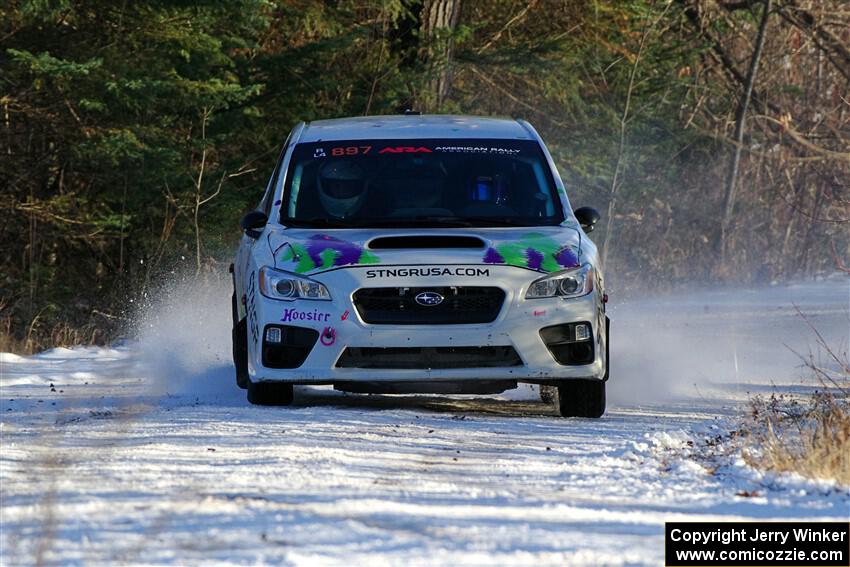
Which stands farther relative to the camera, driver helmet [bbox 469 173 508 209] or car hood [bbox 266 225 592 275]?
driver helmet [bbox 469 173 508 209]

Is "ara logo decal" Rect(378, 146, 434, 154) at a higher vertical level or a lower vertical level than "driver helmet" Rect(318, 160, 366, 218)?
higher

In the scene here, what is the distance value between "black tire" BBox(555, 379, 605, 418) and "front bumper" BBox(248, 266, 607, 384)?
23 cm

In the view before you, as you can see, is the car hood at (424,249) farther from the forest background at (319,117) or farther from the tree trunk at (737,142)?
the tree trunk at (737,142)

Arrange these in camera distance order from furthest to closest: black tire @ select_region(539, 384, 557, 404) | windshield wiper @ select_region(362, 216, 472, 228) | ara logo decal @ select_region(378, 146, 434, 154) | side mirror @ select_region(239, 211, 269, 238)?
black tire @ select_region(539, 384, 557, 404)
ara logo decal @ select_region(378, 146, 434, 154)
side mirror @ select_region(239, 211, 269, 238)
windshield wiper @ select_region(362, 216, 472, 228)

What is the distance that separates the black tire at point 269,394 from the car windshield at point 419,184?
1.02 meters

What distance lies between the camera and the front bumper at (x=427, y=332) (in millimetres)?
9195

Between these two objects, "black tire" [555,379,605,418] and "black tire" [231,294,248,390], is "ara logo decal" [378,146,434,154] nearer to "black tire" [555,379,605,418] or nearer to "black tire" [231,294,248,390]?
"black tire" [231,294,248,390]

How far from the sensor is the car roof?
10836 millimetres

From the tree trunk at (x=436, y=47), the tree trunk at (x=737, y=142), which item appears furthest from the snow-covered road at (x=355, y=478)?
the tree trunk at (x=737, y=142)

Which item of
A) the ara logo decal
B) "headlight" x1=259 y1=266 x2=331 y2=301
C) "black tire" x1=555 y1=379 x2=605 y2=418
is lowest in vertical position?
"black tire" x1=555 y1=379 x2=605 y2=418

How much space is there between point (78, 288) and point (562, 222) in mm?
15253

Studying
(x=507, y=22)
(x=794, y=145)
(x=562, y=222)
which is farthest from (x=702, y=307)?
(x=562, y=222)

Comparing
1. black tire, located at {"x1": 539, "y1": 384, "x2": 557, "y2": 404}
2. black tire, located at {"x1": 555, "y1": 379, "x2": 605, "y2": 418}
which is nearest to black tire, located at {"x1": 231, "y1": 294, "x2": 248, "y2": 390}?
black tire, located at {"x1": 555, "y1": 379, "x2": 605, "y2": 418}

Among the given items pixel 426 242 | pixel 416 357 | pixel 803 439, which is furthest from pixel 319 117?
pixel 803 439
